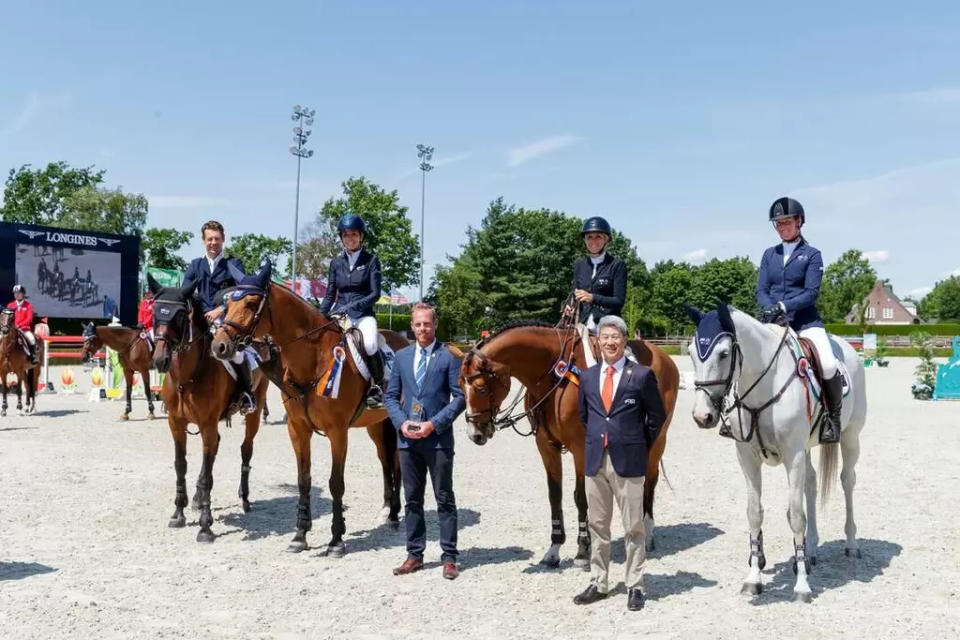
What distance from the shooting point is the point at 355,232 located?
778 centimetres

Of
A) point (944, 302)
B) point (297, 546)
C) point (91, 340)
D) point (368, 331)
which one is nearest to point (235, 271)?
point (368, 331)

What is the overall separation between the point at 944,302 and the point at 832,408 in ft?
476

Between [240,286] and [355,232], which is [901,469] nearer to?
[355,232]

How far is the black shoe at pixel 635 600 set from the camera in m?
5.50

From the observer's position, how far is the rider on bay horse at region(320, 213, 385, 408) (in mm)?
7602

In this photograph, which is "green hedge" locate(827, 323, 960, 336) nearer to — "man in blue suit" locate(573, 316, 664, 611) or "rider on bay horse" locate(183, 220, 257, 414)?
"rider on bay horse" locate(183, 220, 257, 414)

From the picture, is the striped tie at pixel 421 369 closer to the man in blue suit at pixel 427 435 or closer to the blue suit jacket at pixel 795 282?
the man in blue suit at pixel 427 435

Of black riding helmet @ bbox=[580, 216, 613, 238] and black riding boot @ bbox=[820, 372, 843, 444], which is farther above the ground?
black riding helmet @ bbox=[580, 216, 613, 238]

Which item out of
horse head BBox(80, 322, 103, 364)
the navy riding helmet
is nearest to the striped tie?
the navy riding helmet

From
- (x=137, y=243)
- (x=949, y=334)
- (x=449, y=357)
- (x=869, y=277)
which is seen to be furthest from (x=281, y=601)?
(x=869, y=277)

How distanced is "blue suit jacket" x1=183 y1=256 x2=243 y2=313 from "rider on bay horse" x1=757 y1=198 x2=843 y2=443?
5.58m

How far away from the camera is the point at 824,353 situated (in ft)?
21.1

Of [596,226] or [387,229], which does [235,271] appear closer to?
[596,226]

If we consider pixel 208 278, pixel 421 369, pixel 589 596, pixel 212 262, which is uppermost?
pixel 212 262
